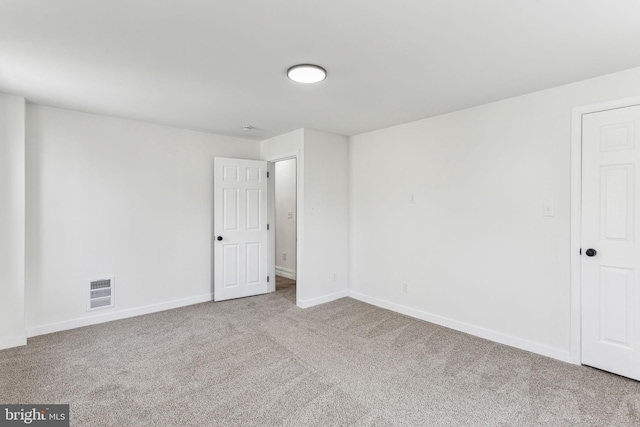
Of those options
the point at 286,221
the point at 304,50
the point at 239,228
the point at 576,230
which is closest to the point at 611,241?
the point at 576,230

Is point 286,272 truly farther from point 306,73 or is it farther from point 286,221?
point 306,73

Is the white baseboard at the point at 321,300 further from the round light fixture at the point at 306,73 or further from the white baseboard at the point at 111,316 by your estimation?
the round light fixture at the point at 306,73

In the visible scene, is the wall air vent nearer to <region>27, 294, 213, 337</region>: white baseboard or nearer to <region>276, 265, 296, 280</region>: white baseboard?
<region>27, 294, 213, 337</region>: white baseboard

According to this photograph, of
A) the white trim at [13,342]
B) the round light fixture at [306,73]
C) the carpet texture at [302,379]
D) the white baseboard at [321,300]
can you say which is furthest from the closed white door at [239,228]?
the round light fixture at [306,73]

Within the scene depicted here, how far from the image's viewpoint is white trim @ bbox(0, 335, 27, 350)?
115 inches

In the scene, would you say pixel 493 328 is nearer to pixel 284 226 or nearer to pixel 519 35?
pixel 519 35

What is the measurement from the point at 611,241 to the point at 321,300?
9.97 ft

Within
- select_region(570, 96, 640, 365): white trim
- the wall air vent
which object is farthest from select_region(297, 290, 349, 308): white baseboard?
select_region(570, 96, 640, 365): white trim

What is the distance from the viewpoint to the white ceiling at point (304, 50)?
1.67 meters

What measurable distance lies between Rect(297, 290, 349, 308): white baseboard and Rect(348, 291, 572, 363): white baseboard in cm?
32

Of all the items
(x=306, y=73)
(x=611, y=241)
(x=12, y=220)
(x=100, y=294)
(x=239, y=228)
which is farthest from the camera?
(x=239, y=228)

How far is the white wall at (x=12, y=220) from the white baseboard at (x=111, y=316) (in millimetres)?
248

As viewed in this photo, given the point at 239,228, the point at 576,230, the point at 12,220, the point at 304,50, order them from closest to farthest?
the point at 304,50 → the point at 576,230 → the point at 12,220 → the point at 239,228

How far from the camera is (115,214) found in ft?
12.0
